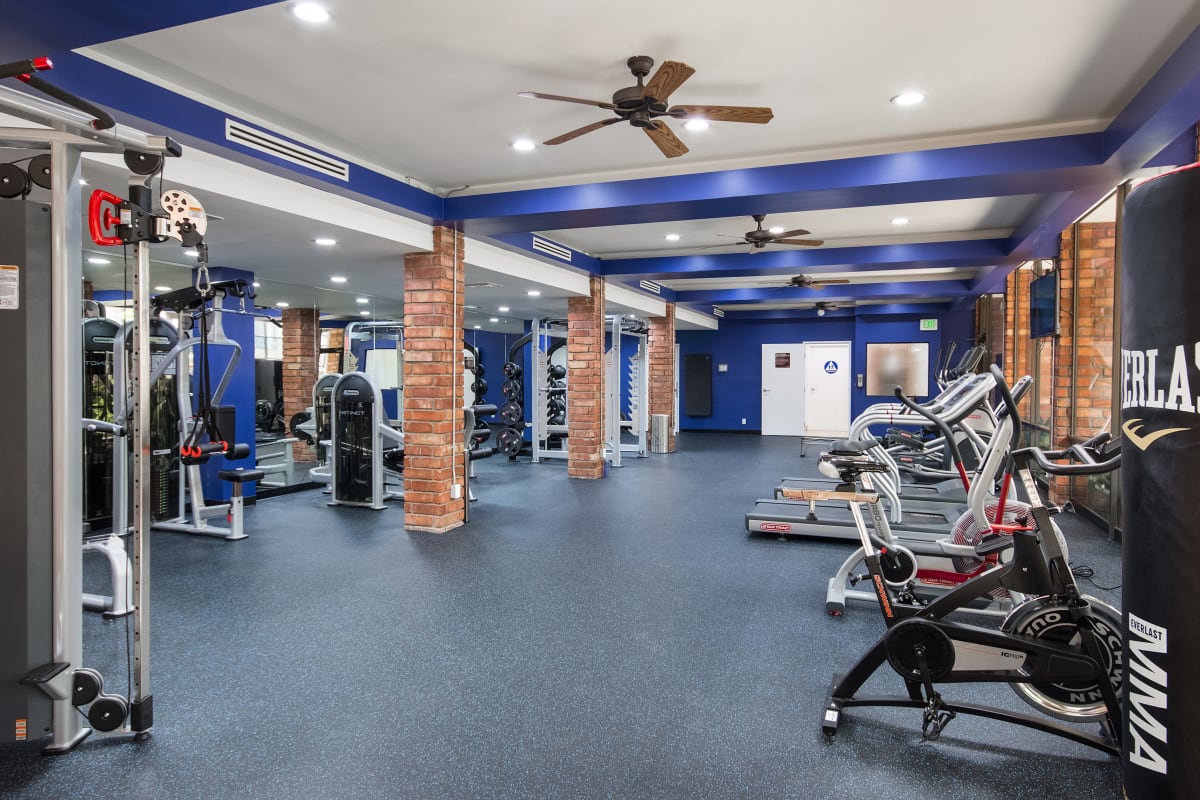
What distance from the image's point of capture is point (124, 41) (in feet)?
8.84

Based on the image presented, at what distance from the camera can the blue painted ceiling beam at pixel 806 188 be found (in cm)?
368

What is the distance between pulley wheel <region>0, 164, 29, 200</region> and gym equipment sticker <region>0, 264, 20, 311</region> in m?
0.27

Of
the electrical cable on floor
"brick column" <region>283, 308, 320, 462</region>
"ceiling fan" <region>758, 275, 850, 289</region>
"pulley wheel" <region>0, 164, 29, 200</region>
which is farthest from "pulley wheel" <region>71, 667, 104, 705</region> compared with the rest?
"ceiling fan" <region>758, 275, 850, 289</region>

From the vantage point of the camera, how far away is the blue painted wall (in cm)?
1221

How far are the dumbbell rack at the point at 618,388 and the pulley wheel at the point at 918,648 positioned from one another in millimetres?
6442

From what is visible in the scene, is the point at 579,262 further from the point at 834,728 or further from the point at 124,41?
the point at 834,728

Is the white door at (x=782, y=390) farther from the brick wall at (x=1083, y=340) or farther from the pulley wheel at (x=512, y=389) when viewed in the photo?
the brick wall at (x=1083, y=340)

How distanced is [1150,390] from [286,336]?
759cm

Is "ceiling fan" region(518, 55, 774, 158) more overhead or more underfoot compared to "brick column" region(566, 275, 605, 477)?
more overhead

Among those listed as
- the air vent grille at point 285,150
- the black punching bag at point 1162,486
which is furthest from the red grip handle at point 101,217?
the black punching bag at point 1162,486

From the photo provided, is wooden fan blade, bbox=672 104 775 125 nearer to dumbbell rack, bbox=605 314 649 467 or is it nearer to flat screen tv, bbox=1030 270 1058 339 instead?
flat screen tv, bbox=1030 270 1058 339

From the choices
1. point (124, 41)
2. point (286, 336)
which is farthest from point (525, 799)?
point (286, 336)

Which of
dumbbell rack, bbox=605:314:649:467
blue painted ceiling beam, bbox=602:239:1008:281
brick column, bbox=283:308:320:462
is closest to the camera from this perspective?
blue painted ceiling beam, bbox=602:239:1008:281

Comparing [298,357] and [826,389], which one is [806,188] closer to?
[298,357]
